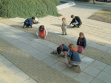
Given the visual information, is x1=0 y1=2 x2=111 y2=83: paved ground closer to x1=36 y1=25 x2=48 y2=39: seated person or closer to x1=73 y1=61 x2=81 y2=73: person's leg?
x1=73 y1=61 x2=81 y2=73: person's leg

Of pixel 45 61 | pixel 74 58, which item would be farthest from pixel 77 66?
pixel 45 61

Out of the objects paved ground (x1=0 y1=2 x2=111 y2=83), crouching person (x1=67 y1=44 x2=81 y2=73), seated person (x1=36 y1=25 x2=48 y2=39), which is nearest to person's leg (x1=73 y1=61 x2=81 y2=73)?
crouching person (x1=67 y1=44 x2=81 y2=73)

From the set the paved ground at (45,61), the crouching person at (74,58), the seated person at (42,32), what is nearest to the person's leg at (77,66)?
the crouching person at (74,58)

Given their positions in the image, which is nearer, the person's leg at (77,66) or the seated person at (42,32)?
the person's leg at (77,66)

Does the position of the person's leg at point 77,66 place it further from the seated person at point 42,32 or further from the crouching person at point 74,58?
the seated person at point 42,32

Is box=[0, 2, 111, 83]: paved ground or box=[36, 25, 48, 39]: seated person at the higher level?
box=[36, 25, 48, 39]: seated person

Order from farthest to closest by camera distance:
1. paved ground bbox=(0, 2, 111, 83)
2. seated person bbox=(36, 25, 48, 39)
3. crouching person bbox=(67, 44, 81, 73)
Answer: seated person bbox=(36, 25, 48, 39) → crouching person bbox=(67, 44, 81, 73) → paved ground bbox=(0, 2, 111, 83)

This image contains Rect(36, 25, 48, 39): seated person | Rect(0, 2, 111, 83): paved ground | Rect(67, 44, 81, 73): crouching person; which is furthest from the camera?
Rect(36, 25, 48, 39): seated person

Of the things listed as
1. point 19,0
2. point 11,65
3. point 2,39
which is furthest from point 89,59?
point 19,0

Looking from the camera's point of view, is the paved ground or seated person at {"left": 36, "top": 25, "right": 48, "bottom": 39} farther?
seated person at {"left": 36, "top": 25, "right": 48, "bottom": 39}

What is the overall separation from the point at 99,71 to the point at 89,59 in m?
0.95

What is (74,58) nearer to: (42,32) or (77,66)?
(77,66)

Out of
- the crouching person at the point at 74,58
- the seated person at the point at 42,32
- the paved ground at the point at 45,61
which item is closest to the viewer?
the paved ground at the point at 45,61

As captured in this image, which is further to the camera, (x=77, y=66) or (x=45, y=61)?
(x=45, y=61)
